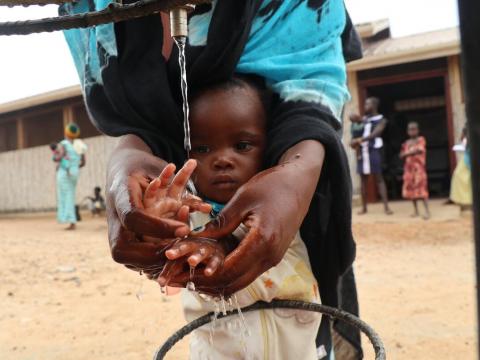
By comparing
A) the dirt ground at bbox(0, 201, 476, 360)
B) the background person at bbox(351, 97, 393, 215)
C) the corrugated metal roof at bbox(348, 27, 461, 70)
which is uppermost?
the corrugated metal roof at bbox(348, 27, 461, 70)

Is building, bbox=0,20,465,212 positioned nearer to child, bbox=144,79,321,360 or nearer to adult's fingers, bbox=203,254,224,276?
child, bbox=144,79,321,360

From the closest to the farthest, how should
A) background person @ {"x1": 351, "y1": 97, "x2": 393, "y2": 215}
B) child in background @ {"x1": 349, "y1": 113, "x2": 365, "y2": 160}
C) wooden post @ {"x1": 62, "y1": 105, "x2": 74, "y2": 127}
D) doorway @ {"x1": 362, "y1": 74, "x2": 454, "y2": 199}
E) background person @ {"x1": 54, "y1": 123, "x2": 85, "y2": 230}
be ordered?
background person @ {"x1": 351, "y1": 97, "x2": 393, "y2": 215} < child in background @ {"x1": 349, "y1": 113, "x2": 365, "y2": 160} < background person @ {"x1": 54, "y1": 123, "x2": 85, "y2": 230} < doorway @ {"x1": 362, "y1": 74, "x2": 454, "y2": 199} < wooden post @ {"x1": 62, "y1": 105, "x2": 74, "y2": 127}

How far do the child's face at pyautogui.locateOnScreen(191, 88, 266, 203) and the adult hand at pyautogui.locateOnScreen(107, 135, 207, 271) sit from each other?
22 centimetres

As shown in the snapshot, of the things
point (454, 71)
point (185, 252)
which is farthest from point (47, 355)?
point (454, 71)

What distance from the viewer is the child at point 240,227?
3.81 ft

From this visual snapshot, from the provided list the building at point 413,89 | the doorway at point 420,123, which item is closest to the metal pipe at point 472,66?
the building at point 413,89

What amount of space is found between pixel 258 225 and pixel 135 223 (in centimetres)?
20

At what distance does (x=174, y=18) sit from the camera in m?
0.77

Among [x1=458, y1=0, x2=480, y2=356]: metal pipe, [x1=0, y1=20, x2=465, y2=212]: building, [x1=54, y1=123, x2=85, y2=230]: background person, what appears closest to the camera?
[x1=458, y1=0, x2=480, y2=356]: metal pipe

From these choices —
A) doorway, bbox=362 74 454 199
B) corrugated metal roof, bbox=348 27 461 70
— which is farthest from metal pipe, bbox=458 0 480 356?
doorway, bbox=362 74 454 199

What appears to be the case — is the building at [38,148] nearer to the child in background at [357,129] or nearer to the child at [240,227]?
the child in background at [357,129]

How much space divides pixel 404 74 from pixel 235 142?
863 centimetres

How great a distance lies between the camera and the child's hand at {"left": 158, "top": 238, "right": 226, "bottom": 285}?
0.74m

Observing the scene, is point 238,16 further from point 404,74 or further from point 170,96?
point 404,74
